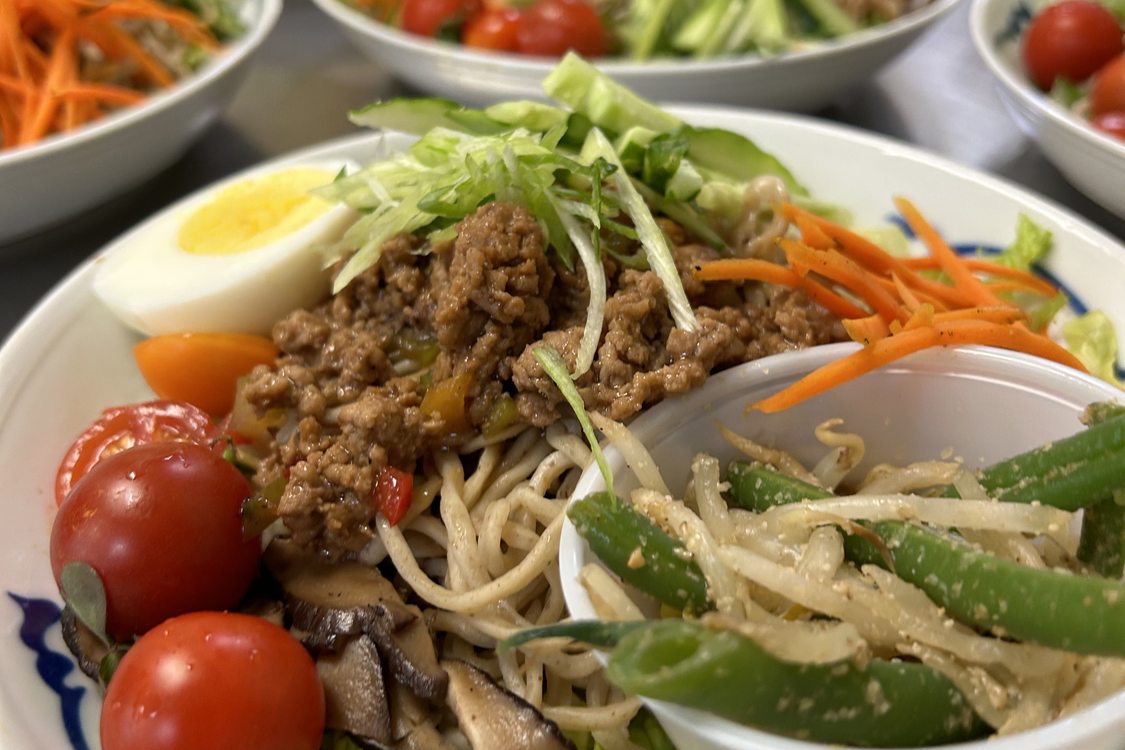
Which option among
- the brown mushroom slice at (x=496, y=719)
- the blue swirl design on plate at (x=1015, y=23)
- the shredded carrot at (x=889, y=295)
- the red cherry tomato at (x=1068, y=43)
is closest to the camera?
the brown mushroom slice at (x=496, y=719)

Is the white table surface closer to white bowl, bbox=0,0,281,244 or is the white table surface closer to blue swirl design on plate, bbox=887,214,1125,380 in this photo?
white bowl, bbox=0,0,281,244

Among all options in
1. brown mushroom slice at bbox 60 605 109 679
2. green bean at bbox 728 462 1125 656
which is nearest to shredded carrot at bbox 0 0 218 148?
brown mushroom slice at bbox 60 605 109 679

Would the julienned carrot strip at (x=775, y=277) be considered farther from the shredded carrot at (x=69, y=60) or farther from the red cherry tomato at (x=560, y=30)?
the shredded carrot at (x=69, y=60)

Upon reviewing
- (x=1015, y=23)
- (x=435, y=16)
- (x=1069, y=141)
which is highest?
(x=1015, y=23)

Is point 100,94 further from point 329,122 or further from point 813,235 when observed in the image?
point 813,235

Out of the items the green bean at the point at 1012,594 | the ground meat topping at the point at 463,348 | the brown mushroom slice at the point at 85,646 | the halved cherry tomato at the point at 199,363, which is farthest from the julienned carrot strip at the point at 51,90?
the green bean at the point at 1012,594

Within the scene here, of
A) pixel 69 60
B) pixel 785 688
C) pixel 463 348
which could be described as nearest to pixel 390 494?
pixel 463 348
